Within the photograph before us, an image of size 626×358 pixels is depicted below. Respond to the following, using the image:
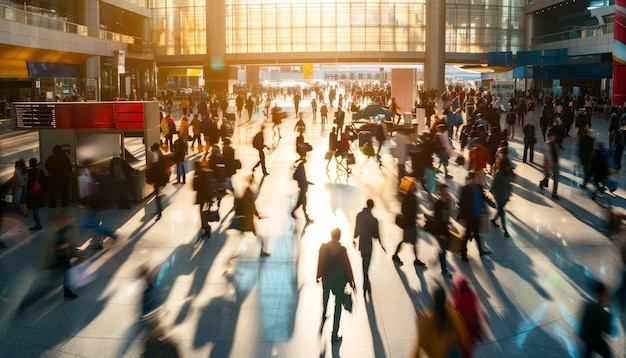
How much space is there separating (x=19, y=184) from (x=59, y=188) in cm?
157

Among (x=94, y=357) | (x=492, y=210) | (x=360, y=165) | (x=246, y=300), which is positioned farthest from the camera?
(x=360, y=165)

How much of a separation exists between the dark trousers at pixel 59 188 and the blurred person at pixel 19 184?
3.15ft

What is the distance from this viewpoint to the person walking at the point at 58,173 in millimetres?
16406

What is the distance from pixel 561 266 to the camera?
467 inches

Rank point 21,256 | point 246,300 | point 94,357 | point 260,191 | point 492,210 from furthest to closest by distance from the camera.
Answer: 1. point 260,191
2. point 492,210
3. point 21,256
4. point 246,300
5. point 94,357

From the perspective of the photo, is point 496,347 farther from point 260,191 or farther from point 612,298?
point 260,191

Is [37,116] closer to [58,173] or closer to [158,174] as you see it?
[58,173]

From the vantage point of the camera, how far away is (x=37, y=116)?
59.8ft

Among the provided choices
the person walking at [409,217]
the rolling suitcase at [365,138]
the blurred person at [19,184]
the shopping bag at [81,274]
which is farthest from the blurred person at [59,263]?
the rolling suitcase at [365,138]

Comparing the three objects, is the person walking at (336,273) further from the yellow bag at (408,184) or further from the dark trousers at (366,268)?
the yellow bag at (408,184)

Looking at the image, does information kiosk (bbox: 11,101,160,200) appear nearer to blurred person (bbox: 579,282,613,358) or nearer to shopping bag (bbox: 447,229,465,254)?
shopping bag (bbox: 447,229,465,254)

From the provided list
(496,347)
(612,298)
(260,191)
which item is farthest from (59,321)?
(260,191)

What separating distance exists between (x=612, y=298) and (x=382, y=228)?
5.53m

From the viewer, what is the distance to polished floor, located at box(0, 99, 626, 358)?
8.66 m
